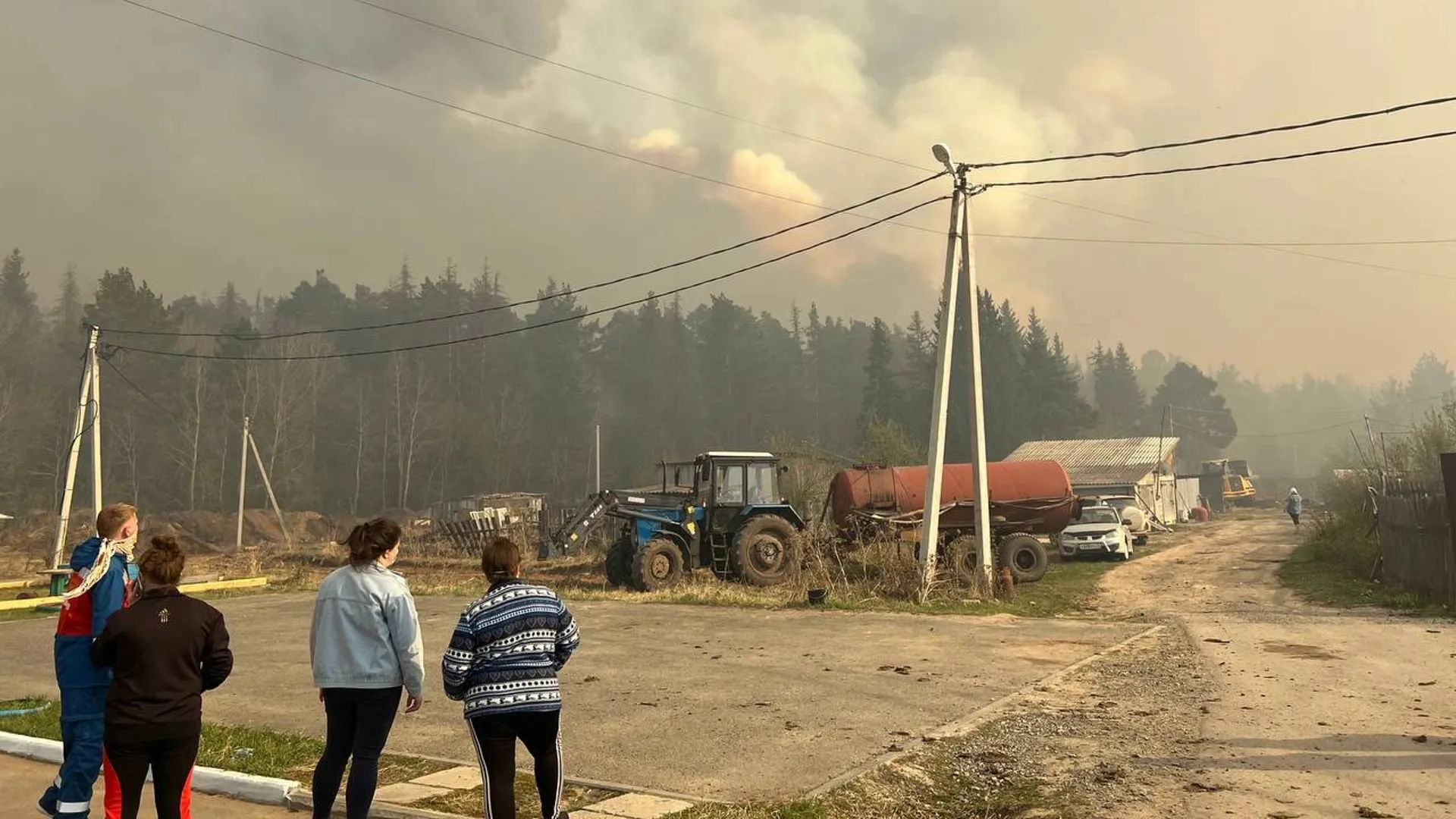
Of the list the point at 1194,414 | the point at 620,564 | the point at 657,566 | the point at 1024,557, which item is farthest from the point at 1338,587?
the point at 1194,414

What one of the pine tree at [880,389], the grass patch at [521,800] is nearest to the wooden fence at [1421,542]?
the grass patch at [521,800]

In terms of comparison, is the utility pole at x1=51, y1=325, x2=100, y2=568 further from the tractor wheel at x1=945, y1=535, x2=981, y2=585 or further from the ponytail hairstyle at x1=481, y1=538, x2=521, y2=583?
the ponytail hairstyle at x1=481, y1=538, x2=521, y2=583

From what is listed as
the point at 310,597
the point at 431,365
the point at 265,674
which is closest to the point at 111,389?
the point at 431,365

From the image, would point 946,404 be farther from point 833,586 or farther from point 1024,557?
point 1024,557

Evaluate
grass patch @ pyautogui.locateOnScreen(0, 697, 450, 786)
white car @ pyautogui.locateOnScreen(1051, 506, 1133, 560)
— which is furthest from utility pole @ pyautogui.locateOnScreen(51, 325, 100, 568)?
white car @ pyautogui.locateOnScreen(1051, 506, 1133, 560)

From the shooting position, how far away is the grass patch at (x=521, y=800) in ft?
18.4

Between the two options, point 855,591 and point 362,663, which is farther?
point 855,591

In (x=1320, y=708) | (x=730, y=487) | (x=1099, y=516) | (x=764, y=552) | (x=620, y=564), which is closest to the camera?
(x=1320, y=708)

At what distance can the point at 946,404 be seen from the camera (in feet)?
57.3

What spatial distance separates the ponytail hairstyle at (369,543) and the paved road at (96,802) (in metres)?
1.97

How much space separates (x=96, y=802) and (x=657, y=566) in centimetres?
1389

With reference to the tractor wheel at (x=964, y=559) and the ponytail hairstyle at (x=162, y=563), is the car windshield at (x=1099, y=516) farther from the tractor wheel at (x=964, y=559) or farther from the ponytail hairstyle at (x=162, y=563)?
the ponytail hairstyle at (x=162, y=563)

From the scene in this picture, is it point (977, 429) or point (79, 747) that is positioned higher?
point (977, 429)

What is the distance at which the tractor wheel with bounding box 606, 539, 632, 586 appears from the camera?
2058 centimetres
